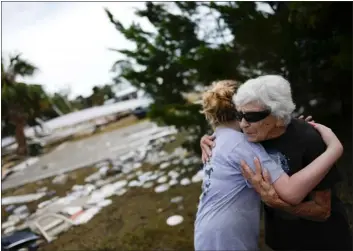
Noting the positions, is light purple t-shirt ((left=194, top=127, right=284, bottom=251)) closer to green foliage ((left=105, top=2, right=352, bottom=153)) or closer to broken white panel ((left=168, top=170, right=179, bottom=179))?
green foliage ((left=105, top=2, right=352, bottom=153))

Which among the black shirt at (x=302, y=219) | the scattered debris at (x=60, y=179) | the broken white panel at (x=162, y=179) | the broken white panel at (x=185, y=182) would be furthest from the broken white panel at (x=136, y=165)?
the black shirt at (x=302, y=219)

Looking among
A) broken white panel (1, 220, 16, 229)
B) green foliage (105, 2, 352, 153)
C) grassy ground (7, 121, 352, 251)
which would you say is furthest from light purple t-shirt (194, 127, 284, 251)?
broken white panel (1, 220, 16, 229)

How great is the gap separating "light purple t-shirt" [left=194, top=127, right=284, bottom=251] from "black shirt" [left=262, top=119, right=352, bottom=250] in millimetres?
67

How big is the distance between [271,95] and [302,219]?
0.38 meters

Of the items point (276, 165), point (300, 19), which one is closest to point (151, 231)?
point (300, 19)

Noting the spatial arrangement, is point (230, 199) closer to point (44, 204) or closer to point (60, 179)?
point (44, 204)

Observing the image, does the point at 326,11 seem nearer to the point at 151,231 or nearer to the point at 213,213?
the point at 151,231

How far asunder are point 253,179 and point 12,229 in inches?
104

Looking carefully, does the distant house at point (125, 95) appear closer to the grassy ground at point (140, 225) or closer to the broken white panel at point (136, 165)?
the broken white panel at point (136, 165)

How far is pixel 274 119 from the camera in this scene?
39.9 inches

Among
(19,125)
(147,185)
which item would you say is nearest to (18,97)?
(19,125)

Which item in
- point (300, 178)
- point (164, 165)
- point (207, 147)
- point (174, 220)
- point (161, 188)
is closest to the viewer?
point (300, 178)

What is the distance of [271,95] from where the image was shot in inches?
Answer: 39.4

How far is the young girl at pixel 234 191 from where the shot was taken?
3.11 feet
